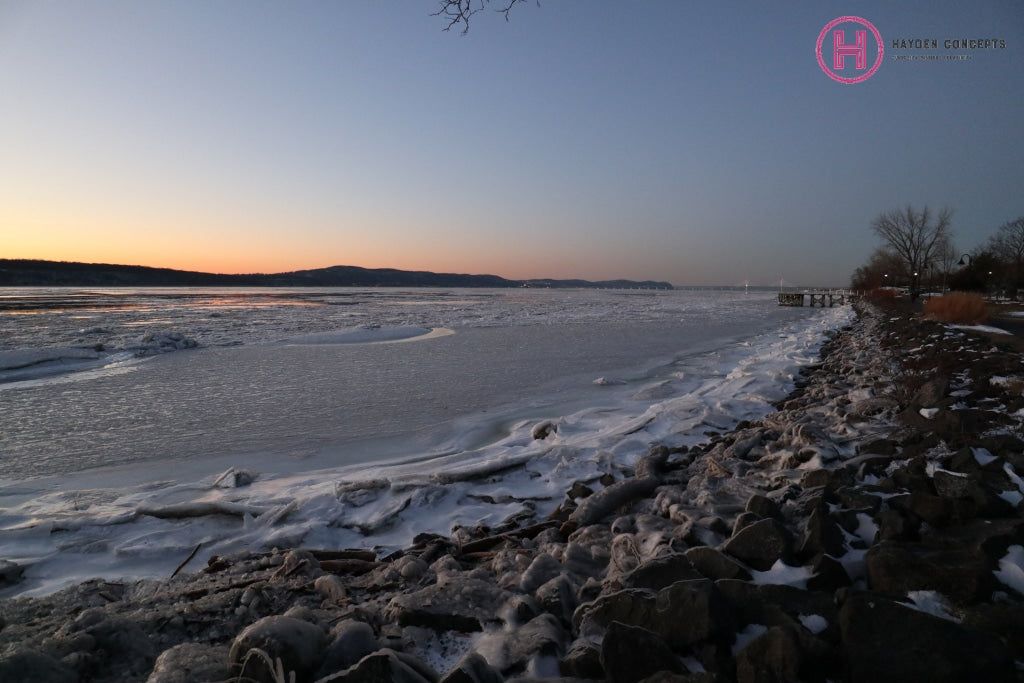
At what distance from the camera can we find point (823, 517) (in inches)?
103

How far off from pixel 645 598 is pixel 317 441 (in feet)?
16.9

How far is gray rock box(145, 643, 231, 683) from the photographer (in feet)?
6.57

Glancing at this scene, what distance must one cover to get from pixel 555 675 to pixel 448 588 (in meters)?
0.86

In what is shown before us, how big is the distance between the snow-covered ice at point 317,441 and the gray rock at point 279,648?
5.33ft

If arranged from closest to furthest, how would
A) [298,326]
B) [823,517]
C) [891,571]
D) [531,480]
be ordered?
[891,571], [823,517], [531,480], [298,326]

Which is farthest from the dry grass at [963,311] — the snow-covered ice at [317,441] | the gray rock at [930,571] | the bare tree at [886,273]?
the bare tree at [886,273]

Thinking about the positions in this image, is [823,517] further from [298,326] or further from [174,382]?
[298,326]

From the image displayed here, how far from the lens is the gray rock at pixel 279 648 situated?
1.95 metres

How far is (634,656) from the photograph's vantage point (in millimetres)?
1860

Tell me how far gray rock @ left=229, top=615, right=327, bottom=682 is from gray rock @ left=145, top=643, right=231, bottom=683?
73mm

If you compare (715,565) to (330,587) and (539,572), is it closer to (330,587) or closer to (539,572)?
(539,572)

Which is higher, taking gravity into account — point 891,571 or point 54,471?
point 891,571

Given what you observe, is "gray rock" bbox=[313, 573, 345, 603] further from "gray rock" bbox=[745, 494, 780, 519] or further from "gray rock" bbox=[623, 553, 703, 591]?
"gray rock" bbox=[745, 494, 780, 519]

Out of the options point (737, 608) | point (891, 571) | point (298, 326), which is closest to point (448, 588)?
point (737, 608)
